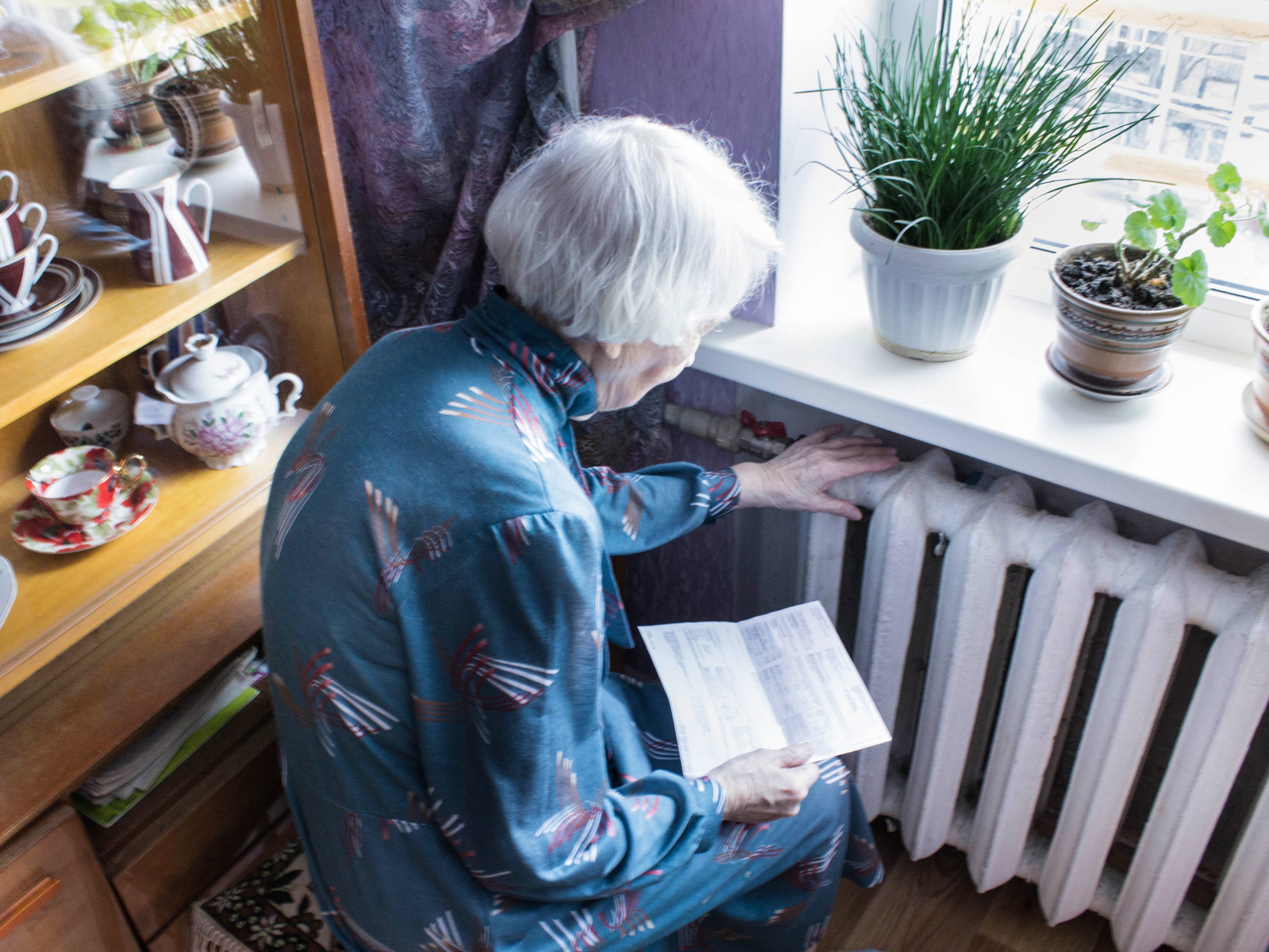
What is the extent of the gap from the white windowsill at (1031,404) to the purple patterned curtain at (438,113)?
0.35 m

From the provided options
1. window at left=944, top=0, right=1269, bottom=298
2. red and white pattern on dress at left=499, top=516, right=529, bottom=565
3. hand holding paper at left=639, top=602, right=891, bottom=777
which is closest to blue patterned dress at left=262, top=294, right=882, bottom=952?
red and white pattern on dress at left=499, top=516, right=529, bottom=565

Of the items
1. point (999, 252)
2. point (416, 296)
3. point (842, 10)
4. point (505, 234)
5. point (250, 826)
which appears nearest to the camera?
point (505, 234)

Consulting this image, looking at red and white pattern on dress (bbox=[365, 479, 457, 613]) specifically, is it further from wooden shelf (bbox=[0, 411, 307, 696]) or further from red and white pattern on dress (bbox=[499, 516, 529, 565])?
wooden shelf (bbox=[0, 411, 307, 696])

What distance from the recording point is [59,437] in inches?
51.8

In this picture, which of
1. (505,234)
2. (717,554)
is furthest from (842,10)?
(717,554)

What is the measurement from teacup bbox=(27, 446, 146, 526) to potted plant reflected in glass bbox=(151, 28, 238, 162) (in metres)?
0.37

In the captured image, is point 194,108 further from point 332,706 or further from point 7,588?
point 332,706

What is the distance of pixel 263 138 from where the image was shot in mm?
1213

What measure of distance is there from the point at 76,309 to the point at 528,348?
1.70 ft

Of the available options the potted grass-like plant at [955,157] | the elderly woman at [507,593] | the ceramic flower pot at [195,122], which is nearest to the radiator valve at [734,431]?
the potted grass-like plant at [955,157]

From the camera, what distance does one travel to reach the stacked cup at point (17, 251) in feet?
3.55

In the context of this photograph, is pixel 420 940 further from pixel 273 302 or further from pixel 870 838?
pixel 273 302

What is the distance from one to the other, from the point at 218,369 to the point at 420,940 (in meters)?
0.69

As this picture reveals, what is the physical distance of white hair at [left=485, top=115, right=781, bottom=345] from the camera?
3.17 feet
